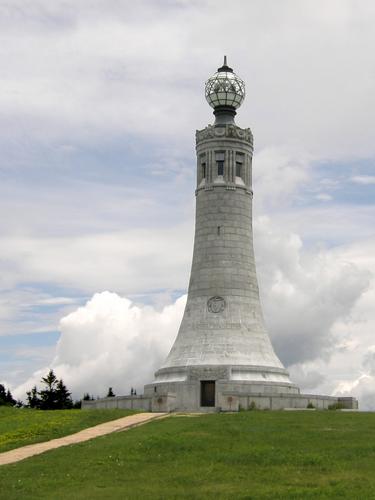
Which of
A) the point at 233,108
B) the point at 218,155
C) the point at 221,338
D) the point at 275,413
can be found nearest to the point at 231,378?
the point at 221,338

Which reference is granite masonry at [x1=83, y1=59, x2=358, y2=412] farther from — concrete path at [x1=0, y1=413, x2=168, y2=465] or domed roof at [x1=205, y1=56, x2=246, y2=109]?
concrete path at [x1=0, y1=413, x2=168, y2=465]

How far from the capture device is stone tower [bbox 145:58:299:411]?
49.5 metres

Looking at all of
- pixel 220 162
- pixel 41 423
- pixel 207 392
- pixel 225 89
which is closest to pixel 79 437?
pixel 41 423

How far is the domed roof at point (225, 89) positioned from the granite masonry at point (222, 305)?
0.22ft

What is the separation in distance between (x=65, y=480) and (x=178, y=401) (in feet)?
84.9

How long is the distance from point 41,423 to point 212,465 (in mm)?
15172

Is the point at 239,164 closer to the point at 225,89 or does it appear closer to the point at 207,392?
the point at 225,89

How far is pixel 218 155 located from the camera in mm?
54969

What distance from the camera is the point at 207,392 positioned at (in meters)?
49.4

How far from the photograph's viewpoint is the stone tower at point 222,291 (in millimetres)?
49469

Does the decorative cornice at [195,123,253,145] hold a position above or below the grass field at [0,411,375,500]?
above

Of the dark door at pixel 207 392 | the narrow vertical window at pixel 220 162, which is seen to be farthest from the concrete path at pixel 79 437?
the narrow vertical window at pixel 220 162

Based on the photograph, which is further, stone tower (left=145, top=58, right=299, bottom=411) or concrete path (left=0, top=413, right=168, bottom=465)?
stone tower (left=145, top=58, right=299, bottom=411)

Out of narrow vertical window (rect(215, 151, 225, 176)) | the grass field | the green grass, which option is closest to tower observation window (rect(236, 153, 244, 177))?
narrow vertical window (rect(215, 151, 225, 176))
